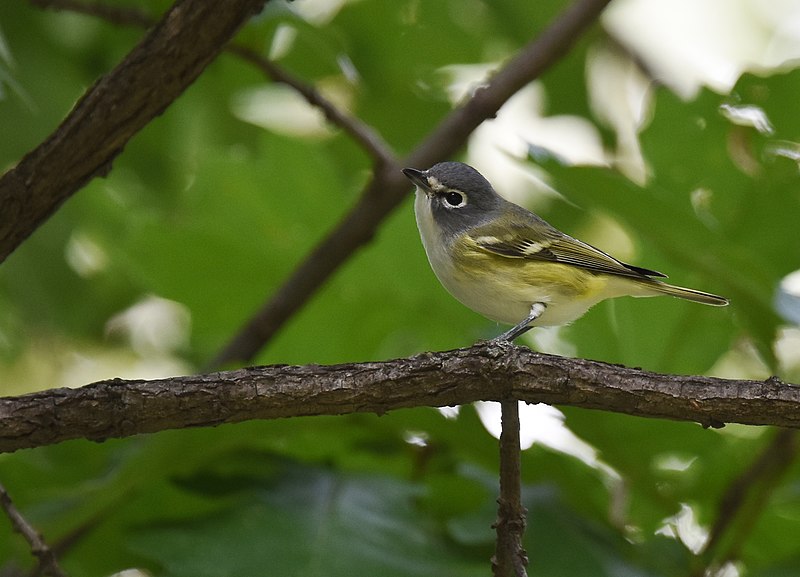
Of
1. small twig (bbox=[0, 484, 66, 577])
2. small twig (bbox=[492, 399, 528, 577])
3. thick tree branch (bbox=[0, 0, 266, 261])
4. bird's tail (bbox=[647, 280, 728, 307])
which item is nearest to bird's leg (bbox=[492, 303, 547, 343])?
bird's tail (bbox=[647, 280, 728, 307])

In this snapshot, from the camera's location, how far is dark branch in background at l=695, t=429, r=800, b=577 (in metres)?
2.66

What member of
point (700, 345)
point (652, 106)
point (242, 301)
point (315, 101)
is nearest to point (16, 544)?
point (242, 301)

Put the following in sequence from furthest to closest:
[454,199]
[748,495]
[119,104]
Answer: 1. [454,199]
2. [748,495]
3. [119,104]

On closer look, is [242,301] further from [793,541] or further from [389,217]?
[793,541]

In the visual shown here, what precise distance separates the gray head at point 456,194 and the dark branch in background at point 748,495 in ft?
3.48

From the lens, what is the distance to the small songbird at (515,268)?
9.22 feet

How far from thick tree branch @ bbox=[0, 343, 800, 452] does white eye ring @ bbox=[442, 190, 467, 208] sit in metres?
1.14

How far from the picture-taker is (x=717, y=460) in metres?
2.83

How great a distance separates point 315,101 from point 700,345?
4.42 feet

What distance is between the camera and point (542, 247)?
9.72ft

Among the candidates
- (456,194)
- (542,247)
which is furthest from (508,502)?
(456,194)

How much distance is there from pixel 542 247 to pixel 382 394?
3.90 feet

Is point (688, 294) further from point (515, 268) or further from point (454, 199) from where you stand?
point (454, 199)

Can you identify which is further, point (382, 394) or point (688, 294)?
point (688, 294)
